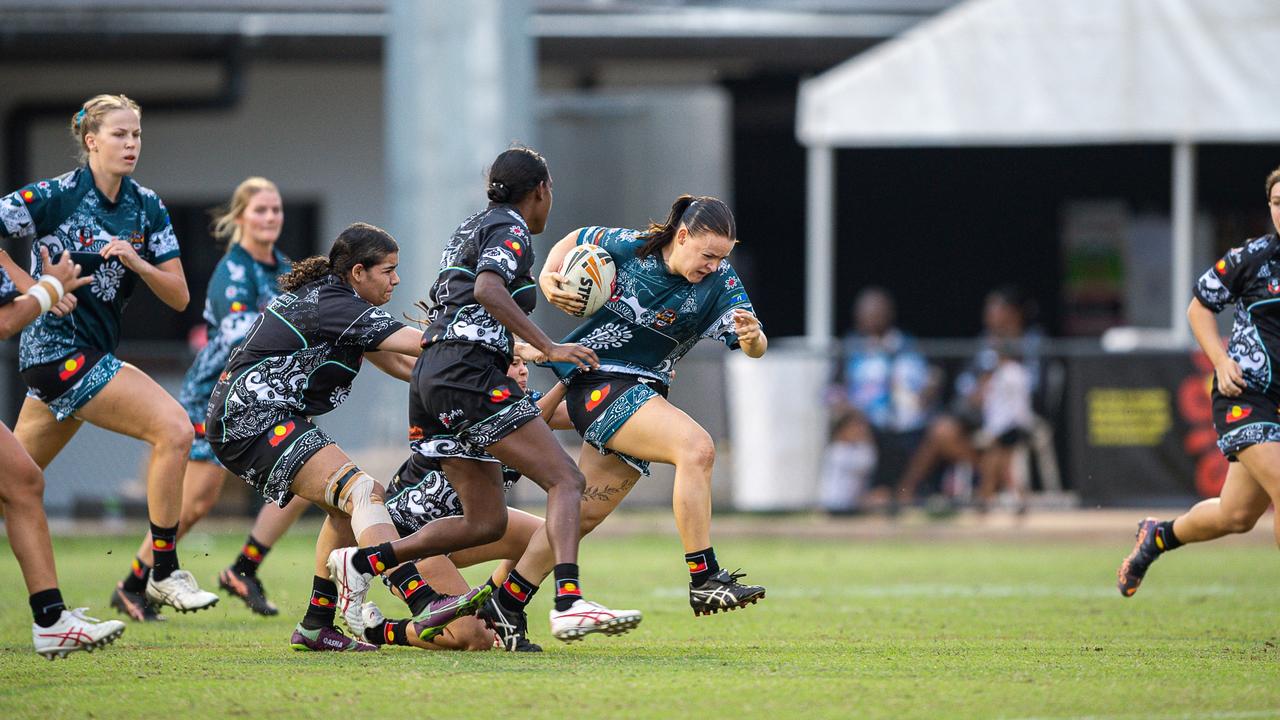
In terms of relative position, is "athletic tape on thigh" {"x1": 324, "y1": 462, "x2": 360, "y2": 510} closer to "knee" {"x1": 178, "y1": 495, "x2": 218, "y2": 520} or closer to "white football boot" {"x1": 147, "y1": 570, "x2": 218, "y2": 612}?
"white football boot" {"x1": 147, "y1": 570, "x2": 218, "y2": 612}

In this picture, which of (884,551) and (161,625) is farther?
(884,551)

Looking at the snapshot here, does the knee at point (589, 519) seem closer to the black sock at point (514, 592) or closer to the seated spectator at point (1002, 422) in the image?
the black sock at point (514, 592)

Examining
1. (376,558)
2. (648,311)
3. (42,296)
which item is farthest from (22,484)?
(648,311)

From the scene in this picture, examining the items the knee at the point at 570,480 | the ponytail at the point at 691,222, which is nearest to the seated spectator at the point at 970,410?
the ponytail at the point at 691,222

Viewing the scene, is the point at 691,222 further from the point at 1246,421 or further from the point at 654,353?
the point at 1246,421

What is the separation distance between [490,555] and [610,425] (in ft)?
2.93

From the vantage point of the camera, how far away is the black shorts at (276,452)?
654cm

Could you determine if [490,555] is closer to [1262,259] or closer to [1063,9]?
[1262,259]

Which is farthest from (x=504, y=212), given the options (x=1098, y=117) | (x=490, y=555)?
(x=1098, y=117)

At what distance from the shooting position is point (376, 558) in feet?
20.8

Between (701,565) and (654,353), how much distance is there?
36.4 inches

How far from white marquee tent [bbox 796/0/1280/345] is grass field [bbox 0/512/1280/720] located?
5.44m

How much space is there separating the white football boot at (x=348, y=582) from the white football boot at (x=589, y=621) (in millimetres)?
795

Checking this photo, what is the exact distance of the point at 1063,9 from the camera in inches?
588
